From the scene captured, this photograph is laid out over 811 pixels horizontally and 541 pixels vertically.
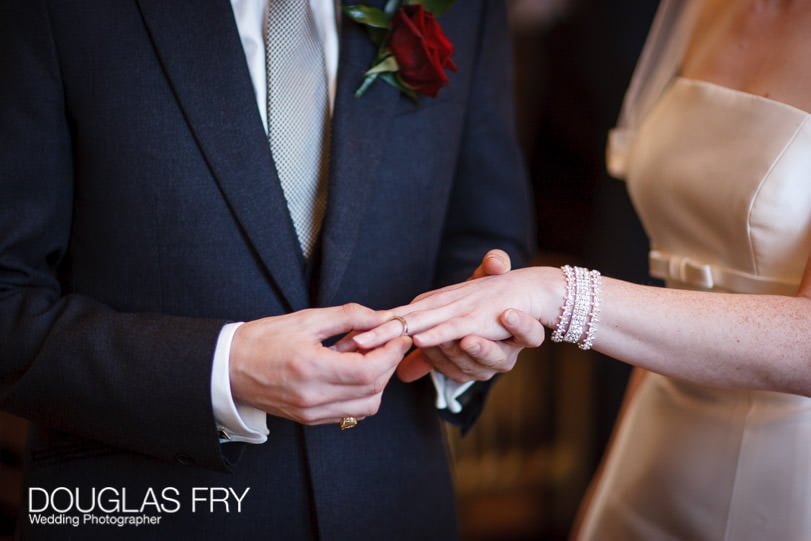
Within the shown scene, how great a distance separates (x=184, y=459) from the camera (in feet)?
3.63

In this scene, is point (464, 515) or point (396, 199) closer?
point (396, 199)

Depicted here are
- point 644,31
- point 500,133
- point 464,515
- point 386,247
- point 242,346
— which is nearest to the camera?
point 242,346

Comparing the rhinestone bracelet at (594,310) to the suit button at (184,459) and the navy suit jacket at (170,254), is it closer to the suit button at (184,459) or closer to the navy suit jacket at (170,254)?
the navy suit jacket at (170,254)

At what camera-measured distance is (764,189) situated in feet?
4.07

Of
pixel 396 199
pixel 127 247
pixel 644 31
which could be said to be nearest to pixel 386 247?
pixel 396 199

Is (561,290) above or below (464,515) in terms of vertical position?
above

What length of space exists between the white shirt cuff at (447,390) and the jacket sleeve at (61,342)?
1.43ft

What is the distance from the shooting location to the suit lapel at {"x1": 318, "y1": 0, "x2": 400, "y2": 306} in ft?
3.90

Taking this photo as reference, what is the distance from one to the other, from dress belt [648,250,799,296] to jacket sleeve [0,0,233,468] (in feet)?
2.97

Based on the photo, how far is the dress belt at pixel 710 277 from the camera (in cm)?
128

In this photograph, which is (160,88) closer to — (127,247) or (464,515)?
(127,247)

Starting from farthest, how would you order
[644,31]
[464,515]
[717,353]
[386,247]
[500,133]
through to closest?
[464,515] < [644,31] < [500,133] < [386,247] < [717,353]

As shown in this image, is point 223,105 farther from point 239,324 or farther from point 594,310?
point 594,310

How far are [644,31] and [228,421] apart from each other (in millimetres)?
2554
